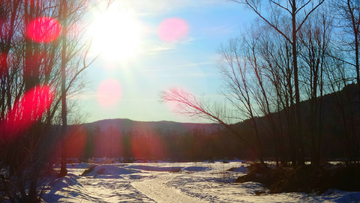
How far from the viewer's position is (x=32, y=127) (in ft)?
21.0

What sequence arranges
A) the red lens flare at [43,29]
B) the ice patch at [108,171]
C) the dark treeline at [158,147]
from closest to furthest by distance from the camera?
the red lens flare at [43,29], the ice patch at [108,171], the dark treeline at [158,147]

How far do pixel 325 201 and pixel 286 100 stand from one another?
468 inches

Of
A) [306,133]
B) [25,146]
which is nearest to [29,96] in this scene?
[25,146]

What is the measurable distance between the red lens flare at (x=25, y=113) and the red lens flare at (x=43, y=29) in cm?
122

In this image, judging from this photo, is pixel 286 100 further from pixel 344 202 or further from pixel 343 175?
pixel 344 202

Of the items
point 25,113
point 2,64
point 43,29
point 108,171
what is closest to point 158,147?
point 108,171

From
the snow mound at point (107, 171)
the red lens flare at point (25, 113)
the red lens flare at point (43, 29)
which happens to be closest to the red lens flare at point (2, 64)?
the red lens flare at point (25, 113)

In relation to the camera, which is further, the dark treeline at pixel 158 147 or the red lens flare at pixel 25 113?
the dark treeline at pixel 158 147

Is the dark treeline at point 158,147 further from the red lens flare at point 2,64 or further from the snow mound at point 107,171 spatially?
the red lens flare at point 2,64

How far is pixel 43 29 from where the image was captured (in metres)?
7.23

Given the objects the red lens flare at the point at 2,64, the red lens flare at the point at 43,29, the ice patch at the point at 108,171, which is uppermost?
the red lens flare at the point at 43,29

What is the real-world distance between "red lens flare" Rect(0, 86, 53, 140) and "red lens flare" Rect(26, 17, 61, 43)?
1.22 m

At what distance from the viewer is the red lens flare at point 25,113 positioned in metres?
5.79

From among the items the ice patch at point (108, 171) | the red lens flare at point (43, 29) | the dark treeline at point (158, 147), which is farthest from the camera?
the dark treeline at point (158, 147)
